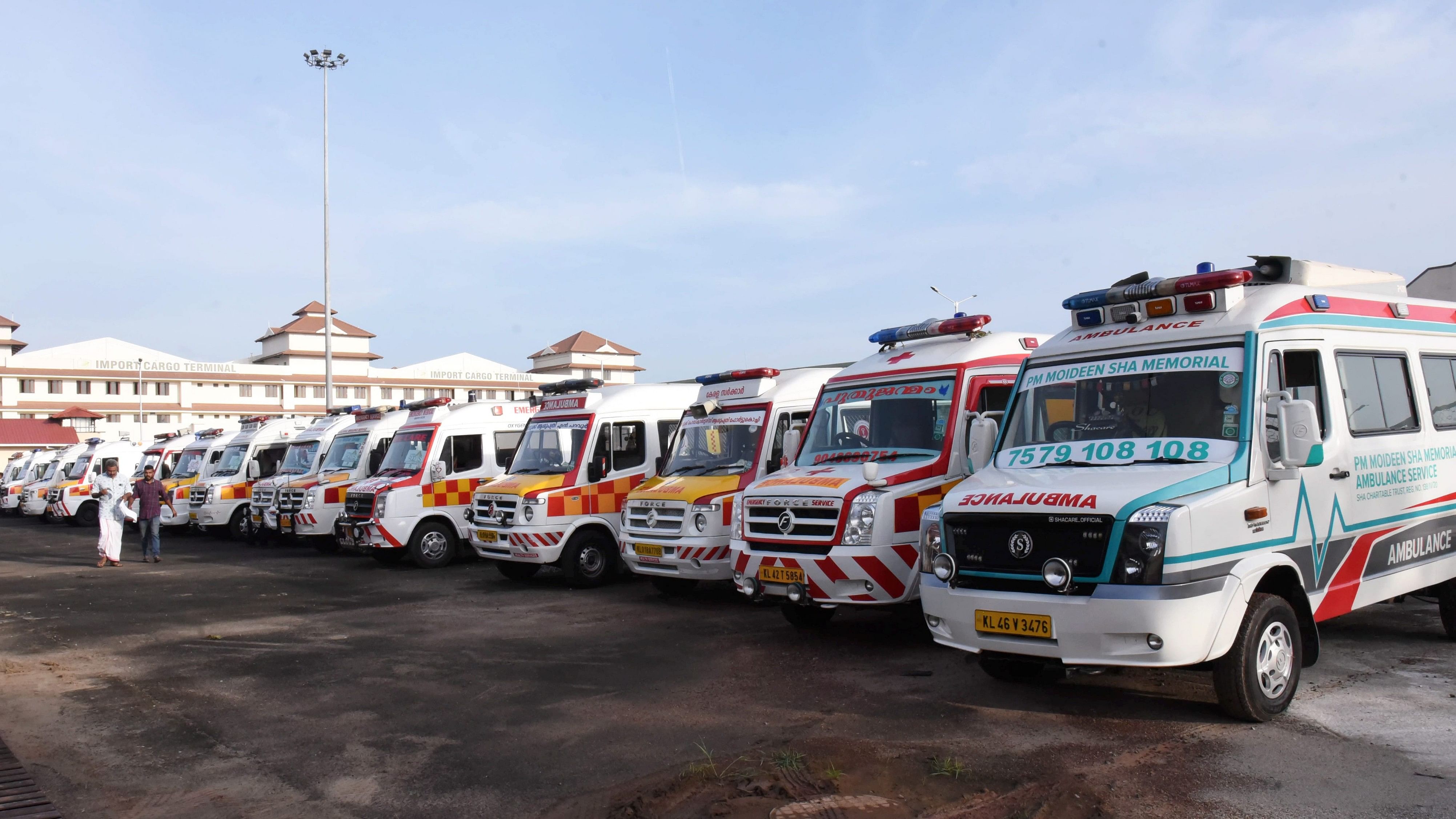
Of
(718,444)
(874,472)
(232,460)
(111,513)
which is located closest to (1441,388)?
(874,472)

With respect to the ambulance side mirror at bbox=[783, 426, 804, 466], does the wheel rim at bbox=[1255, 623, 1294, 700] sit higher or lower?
lower

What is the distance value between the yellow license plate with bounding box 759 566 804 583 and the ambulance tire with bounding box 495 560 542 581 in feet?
18.2

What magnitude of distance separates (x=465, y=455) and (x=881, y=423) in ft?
27.9

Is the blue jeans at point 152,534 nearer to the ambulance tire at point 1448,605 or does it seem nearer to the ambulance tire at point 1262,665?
the ambulance tire at point 1262,665

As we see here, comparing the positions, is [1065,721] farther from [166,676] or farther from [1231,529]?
[166,676]

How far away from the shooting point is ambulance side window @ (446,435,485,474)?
1571 centimetres

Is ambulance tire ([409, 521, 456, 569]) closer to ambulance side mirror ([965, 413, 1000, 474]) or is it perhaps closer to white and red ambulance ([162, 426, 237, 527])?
ambulance side mirror ([965, 413, 1000, 474])

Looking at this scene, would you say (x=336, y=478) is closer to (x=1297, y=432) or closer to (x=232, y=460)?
(x=232, y=460)

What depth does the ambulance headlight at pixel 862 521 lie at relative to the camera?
26.6 ft

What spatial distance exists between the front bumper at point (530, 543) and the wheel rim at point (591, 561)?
379 millimetres

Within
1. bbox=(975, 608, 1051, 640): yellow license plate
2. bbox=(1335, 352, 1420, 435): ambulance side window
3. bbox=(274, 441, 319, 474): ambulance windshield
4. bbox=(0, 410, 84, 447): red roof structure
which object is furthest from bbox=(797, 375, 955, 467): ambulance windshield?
bbox=(0, 410, 84, 447): red roof structure

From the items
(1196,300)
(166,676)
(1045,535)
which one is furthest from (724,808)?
(166,676)

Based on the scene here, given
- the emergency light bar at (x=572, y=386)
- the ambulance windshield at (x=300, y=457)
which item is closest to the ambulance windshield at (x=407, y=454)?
the emergency light bar at (x=572, y=386)

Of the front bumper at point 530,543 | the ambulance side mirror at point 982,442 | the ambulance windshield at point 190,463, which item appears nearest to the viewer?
the ambulance side mirror at point 982,442
